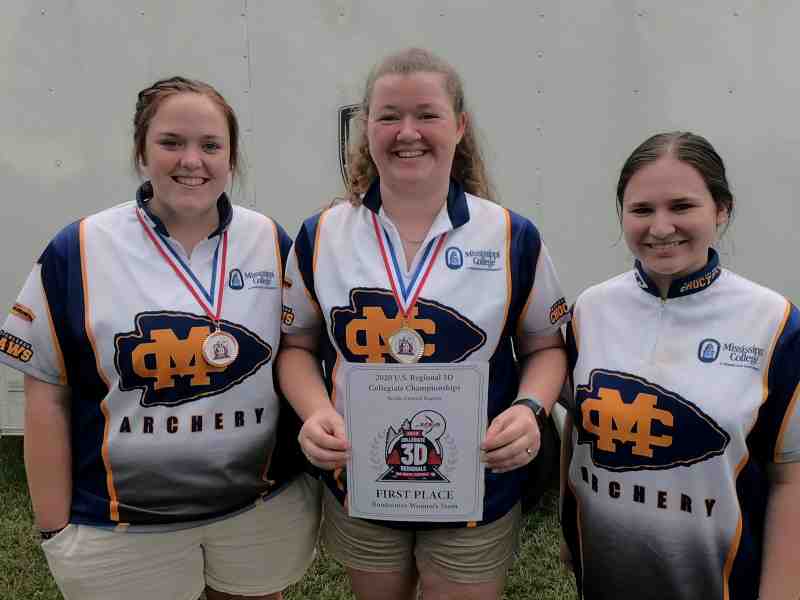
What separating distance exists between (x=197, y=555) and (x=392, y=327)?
1042 mm

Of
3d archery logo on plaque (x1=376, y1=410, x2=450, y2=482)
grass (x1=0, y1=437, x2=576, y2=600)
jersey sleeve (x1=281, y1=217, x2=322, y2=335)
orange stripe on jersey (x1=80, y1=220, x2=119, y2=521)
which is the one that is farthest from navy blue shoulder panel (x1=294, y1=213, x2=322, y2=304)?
grass (x1=0, y1=437, x2=576, y2=600)

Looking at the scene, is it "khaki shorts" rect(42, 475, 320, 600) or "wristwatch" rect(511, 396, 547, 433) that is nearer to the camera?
"wristwatch" rect(511, 396, 547, 433)

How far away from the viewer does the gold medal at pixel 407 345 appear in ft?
6.35

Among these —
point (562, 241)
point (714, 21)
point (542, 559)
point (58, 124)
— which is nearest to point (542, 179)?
point (562, 241)

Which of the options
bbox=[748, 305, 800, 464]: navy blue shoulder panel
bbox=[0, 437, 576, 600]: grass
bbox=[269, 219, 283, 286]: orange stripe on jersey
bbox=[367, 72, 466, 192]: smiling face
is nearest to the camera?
bbox=[748, 305, 800, 464]: navy blue shoulder panel

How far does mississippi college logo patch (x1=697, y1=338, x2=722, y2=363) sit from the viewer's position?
6.02 ft

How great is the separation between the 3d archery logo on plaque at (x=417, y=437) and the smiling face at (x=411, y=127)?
564mm

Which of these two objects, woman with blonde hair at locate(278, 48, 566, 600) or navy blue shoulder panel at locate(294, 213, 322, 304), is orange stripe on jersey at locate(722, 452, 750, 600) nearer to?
woman with blonde hair at locate(278, 48, 566, 600)

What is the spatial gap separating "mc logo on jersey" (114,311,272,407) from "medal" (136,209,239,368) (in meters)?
0.02

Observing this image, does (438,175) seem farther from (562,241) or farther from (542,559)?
(542,559)

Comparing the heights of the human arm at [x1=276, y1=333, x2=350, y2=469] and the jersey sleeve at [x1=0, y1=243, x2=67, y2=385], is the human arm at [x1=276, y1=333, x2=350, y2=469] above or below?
below

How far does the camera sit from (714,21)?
3.46 metres

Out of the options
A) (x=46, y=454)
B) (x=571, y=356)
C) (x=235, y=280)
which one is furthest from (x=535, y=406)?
(x=46, y=454)

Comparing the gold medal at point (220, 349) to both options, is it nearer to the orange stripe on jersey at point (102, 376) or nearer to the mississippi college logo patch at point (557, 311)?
the orange stripe on jersey at point (102, 376)
